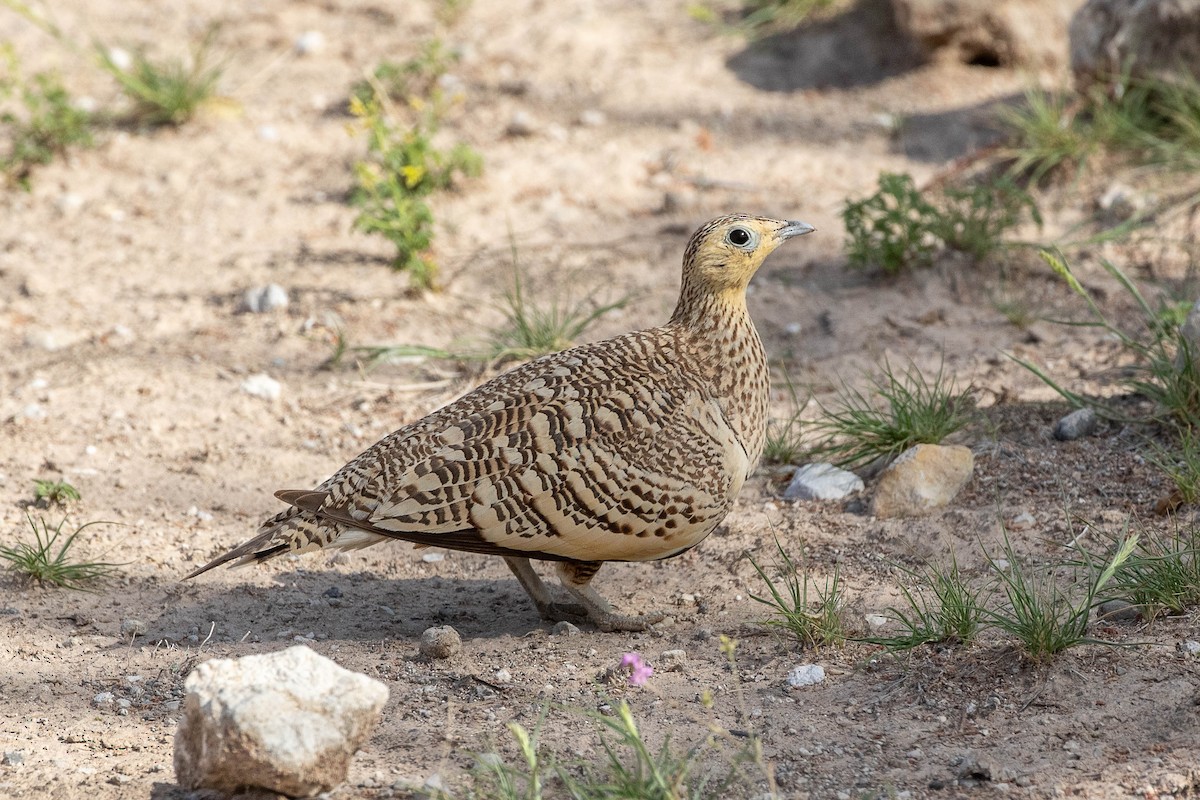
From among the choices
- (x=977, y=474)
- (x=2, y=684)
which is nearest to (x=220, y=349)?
(x=2, y=684)

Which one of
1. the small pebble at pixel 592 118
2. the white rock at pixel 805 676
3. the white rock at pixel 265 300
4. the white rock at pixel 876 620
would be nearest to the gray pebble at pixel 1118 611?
the white rock at pixel 876 620

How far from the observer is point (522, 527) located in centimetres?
436

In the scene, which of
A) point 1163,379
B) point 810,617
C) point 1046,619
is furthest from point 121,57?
point 1046,619

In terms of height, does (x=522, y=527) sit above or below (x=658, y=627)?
above

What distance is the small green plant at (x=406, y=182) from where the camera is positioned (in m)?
7.18

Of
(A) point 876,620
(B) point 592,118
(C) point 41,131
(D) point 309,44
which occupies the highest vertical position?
(D) point 309,44

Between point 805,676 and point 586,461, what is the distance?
970 millimetres

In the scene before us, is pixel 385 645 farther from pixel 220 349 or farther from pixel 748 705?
pixel 220 349

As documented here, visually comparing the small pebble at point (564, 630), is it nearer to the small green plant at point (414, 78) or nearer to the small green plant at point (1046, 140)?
the small green plant at point (1046, 140)

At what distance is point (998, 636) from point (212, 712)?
243cm

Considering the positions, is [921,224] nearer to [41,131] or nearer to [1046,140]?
[1046,140]

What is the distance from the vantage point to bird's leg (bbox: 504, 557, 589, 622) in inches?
189

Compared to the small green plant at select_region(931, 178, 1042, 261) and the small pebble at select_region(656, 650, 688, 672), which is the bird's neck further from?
the small green plant at select_region(931, 178, 1042, 261)

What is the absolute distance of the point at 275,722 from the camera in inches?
130
